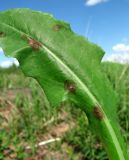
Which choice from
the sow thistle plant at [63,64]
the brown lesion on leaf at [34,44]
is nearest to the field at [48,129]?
the sow thistle plant at [63,64]

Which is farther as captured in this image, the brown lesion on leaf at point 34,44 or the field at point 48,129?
the field at point 48,129

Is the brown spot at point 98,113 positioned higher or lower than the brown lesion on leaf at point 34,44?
lower

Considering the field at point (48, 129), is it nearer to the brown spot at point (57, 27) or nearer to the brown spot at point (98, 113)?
the brown spot at point (98, 113)

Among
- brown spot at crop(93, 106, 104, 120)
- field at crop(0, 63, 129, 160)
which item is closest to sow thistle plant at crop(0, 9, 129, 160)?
brown spot at crop(93, 106, 104, 120)

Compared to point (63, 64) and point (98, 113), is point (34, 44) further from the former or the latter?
point (98, 113)

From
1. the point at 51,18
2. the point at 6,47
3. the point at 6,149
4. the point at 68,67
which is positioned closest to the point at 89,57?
the point at 68,67

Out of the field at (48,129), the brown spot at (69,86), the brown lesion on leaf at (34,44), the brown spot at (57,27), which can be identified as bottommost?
the field at (48,129)

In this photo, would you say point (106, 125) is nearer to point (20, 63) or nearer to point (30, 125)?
point (20, 63)
